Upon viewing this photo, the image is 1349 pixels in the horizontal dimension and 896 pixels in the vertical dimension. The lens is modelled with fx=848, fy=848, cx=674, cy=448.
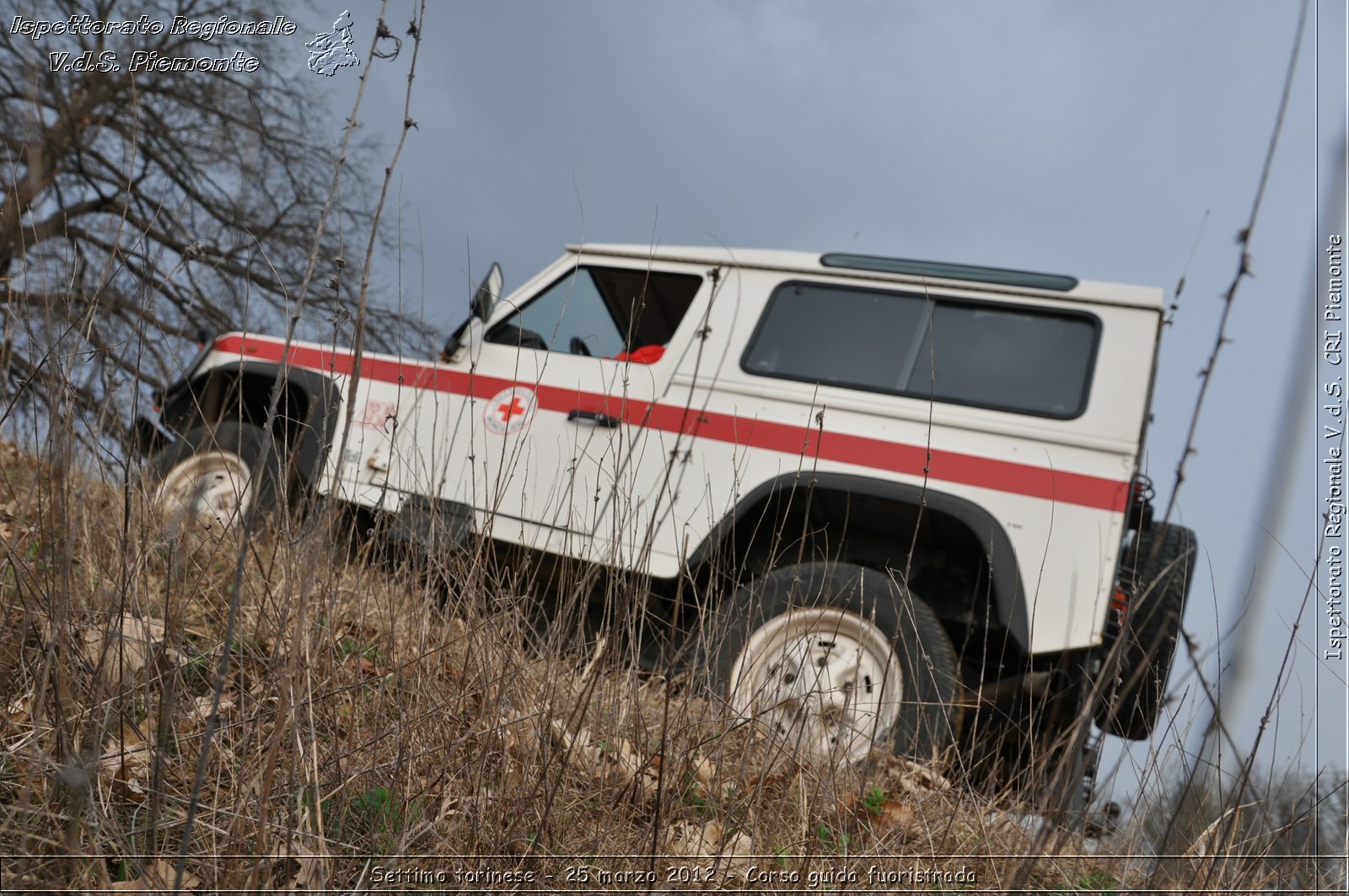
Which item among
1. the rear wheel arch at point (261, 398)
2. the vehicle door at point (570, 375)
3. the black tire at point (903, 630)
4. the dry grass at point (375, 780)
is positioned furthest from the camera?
the rear wheel arch at point (261, 398)

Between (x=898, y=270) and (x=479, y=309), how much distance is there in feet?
6.49

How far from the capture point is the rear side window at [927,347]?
11.6ft

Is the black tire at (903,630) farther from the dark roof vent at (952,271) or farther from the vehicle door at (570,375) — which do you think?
the dark roof vent at (952,271)

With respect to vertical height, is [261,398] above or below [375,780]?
above

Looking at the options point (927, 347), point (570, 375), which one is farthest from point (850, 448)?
point (570, 375)

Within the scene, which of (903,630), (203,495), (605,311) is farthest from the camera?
(605,311)

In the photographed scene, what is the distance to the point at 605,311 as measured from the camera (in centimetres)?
445

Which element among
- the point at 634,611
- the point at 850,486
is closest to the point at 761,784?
the point at 634,611

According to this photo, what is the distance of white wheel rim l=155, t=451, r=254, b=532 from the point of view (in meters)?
1.14

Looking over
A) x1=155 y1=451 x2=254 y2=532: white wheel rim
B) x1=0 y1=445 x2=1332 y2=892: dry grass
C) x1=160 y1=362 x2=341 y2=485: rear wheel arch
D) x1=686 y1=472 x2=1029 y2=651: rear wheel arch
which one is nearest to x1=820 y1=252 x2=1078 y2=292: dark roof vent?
x1=686 y1=472 x2=1029 y2=651: rear wheel arch

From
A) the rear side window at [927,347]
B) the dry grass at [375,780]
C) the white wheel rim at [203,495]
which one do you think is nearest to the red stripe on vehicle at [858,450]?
the rear side window at [927,347]

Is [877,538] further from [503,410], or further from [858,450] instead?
[503,410]

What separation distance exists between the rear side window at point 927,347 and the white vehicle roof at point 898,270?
7cm

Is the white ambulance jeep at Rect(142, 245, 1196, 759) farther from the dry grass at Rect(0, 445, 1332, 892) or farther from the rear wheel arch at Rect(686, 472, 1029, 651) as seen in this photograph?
the dry grass at Rect(0, 445, 1332, 892)
